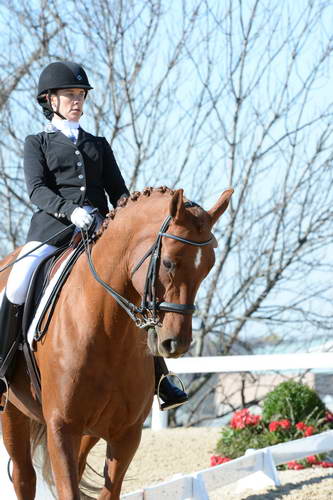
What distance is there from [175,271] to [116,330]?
0.70 metres

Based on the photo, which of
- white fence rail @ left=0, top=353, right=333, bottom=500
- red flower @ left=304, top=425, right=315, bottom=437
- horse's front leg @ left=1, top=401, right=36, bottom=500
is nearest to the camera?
horse's front leg @ left=1, top=401, right=36, bottom=500

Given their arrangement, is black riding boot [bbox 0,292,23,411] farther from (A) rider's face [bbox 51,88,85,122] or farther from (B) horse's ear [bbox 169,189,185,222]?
(B) horse's ear [bbox 169,189,185,222]

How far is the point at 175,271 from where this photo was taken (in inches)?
150

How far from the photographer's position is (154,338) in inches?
152

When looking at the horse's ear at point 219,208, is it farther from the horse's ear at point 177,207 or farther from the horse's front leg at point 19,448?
the horse's front leg at point 19,448

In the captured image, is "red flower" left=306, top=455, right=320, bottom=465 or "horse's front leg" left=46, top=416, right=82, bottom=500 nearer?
"horse's front leg" left=46, top=416, right=82, bottom=500

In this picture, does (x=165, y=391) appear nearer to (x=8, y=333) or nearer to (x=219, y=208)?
(x=8, y=333)

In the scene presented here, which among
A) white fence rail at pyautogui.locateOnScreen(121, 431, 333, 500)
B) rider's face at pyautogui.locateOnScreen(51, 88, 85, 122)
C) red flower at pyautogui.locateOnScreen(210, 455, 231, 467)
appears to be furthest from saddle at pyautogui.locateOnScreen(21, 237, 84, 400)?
red flower at pyautogui.locateOnScreen(210, 455, 231, 467)

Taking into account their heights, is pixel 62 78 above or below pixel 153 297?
above

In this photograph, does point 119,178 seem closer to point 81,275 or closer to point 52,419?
point 81,275

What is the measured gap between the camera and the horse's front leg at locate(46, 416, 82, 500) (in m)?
4.21

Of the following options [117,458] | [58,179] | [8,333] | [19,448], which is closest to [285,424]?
[19,448]

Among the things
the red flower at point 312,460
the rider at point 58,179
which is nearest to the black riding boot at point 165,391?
the rider at point 58,179

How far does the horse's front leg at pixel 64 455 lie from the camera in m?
4.21
